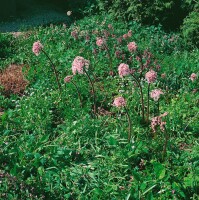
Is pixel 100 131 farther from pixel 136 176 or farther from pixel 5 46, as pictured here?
pixel 5 46

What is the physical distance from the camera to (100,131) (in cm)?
522

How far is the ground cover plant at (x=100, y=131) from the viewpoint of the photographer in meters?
4.16

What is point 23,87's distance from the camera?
270 inches

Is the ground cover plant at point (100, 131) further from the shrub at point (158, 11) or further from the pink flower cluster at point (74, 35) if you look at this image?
the shrub at point (158, 11)

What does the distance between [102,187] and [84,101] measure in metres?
2.17

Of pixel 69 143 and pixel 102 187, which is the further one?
pixel 69 143

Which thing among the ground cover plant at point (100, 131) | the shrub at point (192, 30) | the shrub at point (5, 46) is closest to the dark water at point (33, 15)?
the shrub at point (5, 46)

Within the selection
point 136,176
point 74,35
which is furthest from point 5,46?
point 136,176

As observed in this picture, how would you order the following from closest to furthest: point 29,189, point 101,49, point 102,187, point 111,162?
point 29,189
point 102,187
point 111,162
point 101,49

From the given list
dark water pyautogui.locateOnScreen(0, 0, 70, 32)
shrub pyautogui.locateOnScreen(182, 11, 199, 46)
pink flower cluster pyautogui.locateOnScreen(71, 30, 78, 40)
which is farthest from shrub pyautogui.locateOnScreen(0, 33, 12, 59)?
shrub pyautogui.locateOnScreen(182, 11, 199, 46)

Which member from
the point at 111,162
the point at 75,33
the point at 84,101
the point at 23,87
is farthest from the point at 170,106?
the point at 75,33

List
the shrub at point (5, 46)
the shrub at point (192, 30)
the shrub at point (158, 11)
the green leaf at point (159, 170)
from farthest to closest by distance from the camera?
1. the shrub at point (158, 11)
2. the shrub at point (192, 30)
3. the shrub at point (5, 46)
4. the green leaf at point (159, 170)

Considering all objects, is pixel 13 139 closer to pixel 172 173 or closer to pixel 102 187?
pixel 102 187

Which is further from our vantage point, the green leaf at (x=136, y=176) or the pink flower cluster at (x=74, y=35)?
the pink flower cluster at (x=74, y=35)
